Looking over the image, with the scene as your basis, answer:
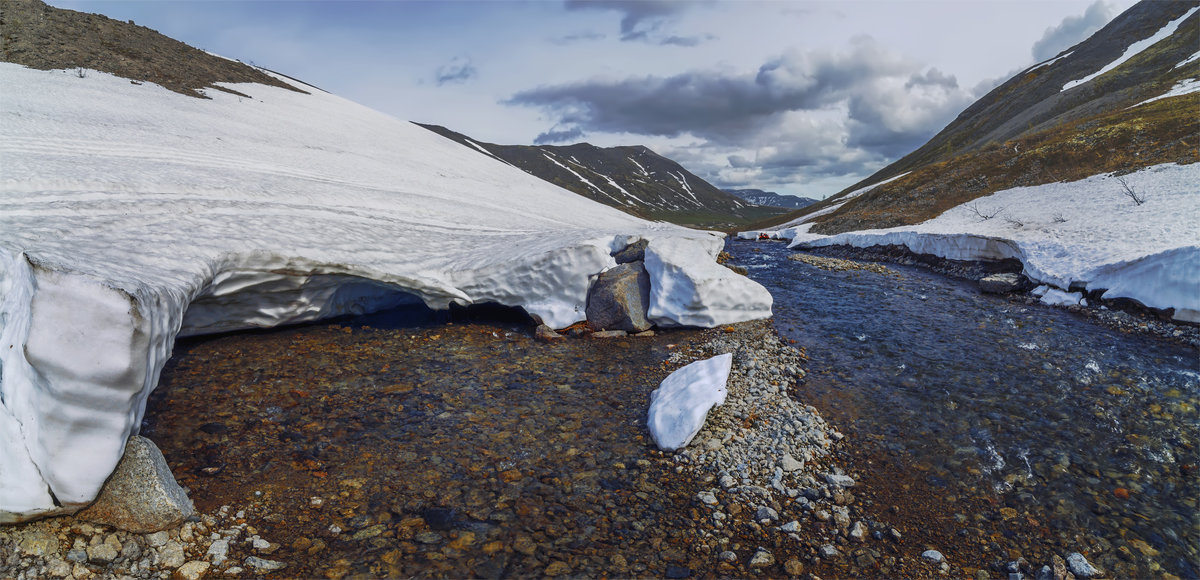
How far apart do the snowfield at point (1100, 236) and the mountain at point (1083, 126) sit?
11.6 ft

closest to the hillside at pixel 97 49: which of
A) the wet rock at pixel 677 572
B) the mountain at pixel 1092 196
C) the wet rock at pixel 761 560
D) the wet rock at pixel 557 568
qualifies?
the wet rock at pixel 557 568

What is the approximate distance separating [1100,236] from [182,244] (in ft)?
103

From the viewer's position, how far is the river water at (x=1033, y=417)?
6.71 meters

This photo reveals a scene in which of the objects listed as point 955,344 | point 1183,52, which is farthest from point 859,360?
point 1183,52

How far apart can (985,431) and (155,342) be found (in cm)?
1394

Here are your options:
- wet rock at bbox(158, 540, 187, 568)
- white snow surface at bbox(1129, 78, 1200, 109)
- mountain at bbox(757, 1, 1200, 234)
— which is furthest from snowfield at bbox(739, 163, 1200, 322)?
white snow surface at bbox(1129, 78, 1200, 109)

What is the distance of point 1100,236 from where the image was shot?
65.3 feet

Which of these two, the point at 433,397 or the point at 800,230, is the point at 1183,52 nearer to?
the point at 800,230

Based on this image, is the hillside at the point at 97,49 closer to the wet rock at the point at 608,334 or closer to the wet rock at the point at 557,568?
the wet rock at the point at 608,334

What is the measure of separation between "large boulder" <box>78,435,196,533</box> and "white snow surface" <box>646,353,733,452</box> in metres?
6.77

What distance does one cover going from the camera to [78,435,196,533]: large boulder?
18.0ft

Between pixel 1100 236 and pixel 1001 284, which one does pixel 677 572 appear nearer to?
pixel 1001 284

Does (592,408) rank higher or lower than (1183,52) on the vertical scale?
lower

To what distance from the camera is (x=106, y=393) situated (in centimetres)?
560
